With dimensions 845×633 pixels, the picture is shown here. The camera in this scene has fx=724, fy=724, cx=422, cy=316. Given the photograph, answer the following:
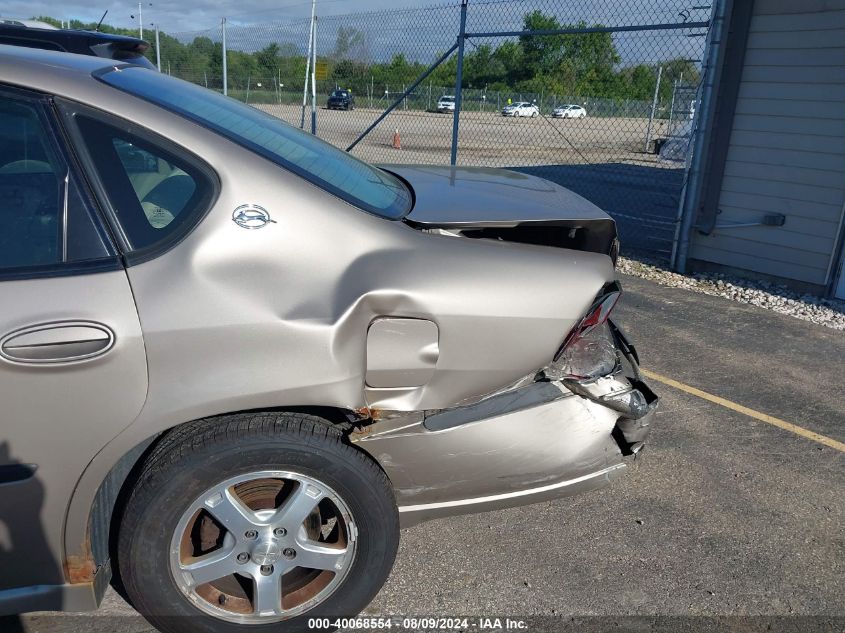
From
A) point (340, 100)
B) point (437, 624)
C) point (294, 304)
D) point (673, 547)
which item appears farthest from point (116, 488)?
point (340, 100)

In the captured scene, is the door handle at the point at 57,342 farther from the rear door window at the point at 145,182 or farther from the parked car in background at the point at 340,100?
the parked car in background at the point at 340,100

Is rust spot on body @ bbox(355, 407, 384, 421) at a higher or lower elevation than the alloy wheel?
higher

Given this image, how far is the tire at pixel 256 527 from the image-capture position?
7.18 ft

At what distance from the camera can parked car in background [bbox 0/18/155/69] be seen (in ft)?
12.1

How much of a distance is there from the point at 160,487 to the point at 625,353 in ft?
6.25

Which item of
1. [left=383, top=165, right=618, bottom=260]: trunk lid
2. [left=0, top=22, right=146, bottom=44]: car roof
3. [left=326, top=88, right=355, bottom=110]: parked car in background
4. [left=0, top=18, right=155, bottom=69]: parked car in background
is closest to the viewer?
[left=383, top=165, right=618, bottom=260]: trunk lid

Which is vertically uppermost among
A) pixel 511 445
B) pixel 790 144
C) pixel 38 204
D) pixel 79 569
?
pixel 790 144

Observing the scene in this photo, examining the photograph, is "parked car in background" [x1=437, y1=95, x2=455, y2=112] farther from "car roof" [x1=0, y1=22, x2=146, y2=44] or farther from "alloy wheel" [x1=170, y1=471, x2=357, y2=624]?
"alloy wheel" [x1=170, y1=471, x2=357, y2=624]

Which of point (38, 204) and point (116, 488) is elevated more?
point (38, 204)

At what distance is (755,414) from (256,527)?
3227mm

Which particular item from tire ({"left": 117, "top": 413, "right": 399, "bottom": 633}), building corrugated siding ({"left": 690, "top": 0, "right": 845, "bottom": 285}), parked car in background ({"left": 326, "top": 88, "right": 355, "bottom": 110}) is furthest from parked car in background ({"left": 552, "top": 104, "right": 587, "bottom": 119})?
tire ({"left": 117, "top": 413, "right": 399, "bottom": 633})

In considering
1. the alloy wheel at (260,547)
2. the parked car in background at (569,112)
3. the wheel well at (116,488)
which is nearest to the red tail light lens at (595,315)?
the wheel well at (116,488)

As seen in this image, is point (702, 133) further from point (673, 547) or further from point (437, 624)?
point (437, 624)

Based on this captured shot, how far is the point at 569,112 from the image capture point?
35.5ft
